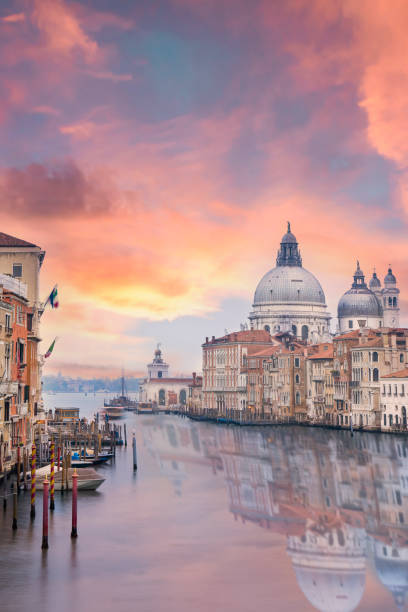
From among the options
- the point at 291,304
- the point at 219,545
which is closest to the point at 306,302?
the point at 291,304

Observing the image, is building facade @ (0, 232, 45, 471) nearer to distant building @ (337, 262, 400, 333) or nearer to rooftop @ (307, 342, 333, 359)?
rooftop @ (307, 342, 333, 359)

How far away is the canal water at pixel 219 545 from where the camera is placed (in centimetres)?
2469

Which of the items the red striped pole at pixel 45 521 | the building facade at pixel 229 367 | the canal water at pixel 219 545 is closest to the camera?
the canal water at pixel 219 545

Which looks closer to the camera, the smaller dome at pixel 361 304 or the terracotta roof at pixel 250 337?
the terracotta roof at pixel 250 337

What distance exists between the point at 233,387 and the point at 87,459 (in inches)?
3897

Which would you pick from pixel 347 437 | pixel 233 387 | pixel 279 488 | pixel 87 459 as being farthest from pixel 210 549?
pixel 233 387

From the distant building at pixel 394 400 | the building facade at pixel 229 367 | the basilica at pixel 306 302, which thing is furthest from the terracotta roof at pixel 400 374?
the basilica at pixel 306 302

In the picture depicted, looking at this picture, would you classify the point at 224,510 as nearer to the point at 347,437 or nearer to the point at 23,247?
the point at 23,247

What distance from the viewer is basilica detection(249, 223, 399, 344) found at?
178000 mm

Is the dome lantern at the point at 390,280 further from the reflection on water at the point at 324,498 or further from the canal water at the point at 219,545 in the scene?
the canal water at the point at 219,545

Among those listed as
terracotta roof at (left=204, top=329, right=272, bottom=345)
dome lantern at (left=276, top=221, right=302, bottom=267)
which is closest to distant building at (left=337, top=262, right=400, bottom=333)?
dome lantern at (left=276, top=221, right=302, bottom=267)

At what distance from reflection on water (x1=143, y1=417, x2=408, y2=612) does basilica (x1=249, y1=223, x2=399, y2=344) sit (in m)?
93.3

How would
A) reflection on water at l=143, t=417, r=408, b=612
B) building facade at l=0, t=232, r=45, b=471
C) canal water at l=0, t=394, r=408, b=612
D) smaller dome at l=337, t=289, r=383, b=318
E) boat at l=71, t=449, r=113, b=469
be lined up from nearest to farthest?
canal water at l=0, t=394, r=408, b=612, reflection on water at l=143, t=417, r=408, b=612, building facade at l=0, t=232, r=45, b=471, boat at l=71, t=449, r=113, b=469, smaller dome at l=337, t=289, r=383, b=318

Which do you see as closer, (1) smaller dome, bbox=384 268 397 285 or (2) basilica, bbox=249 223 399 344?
(1) smaller dome, bbox=384 268 397 285
